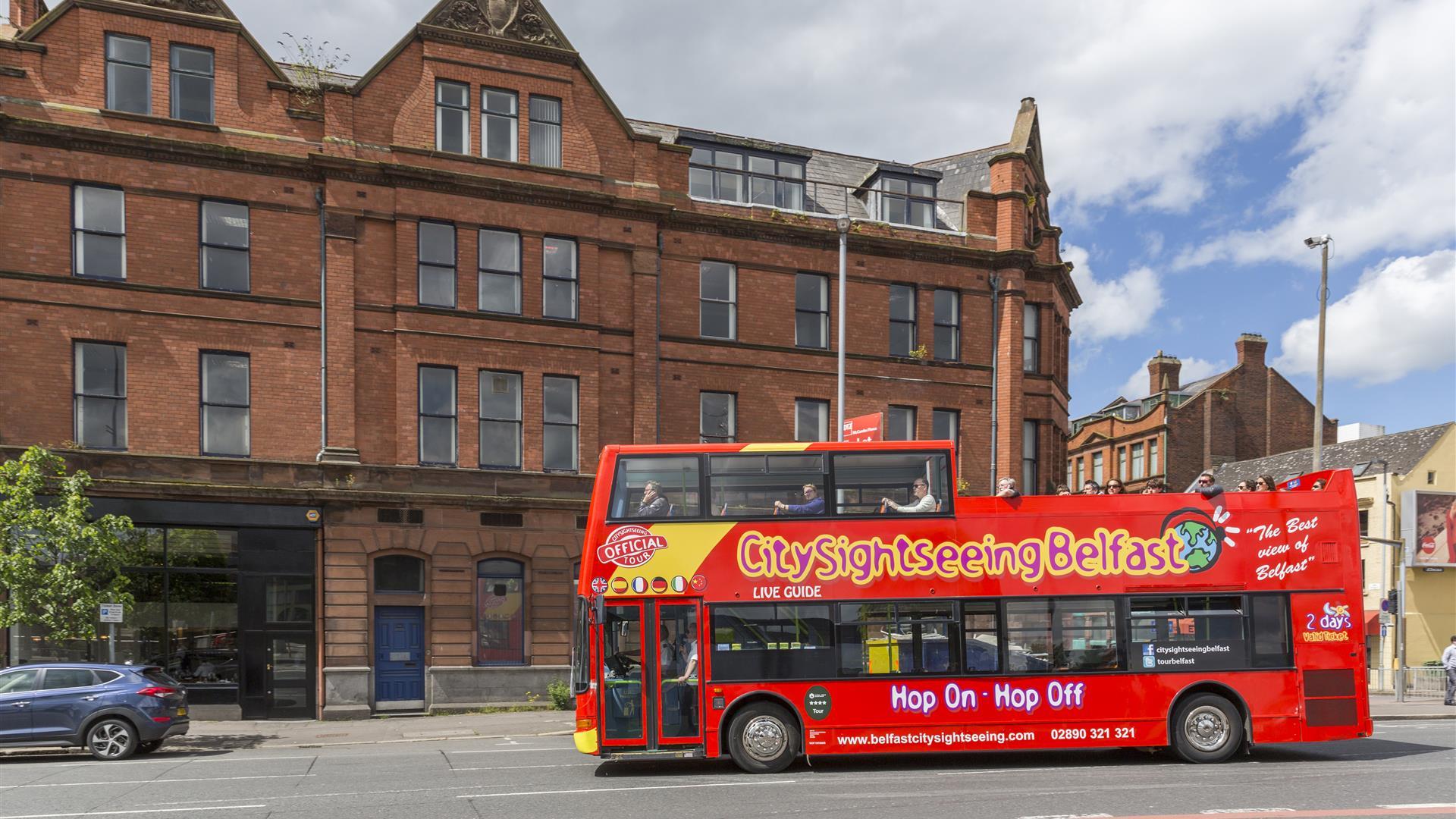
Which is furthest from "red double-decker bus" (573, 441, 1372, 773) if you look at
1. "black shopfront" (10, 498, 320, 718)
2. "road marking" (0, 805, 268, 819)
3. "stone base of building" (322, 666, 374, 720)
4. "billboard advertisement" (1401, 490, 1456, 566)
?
"billboard advertisement" (1401, 490, 1456, 566)

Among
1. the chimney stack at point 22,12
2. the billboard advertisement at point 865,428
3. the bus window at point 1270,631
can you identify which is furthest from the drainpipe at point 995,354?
the chimney stack at point 22,12

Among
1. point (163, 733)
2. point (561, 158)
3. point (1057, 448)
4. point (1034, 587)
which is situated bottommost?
point (163, 733)

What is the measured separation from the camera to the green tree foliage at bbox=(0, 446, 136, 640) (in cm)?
1781

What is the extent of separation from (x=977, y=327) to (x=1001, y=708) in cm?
1615

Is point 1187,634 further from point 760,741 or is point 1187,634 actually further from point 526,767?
point 526,767

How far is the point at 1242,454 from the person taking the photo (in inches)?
1964

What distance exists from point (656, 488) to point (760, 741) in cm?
344

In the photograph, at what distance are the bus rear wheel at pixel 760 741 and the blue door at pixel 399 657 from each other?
11.4m

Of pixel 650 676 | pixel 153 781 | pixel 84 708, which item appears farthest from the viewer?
pixel 84 708

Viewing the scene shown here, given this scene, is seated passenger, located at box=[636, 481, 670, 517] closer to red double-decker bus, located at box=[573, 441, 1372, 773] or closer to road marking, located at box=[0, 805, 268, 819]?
red double-decker bus, located at box=[573, 441, 1372, 773]

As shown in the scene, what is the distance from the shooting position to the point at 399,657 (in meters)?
22.6

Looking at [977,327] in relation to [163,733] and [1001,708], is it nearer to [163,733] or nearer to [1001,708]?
[1001,708]

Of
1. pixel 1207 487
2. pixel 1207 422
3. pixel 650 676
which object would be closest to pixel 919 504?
pixel 1207 487

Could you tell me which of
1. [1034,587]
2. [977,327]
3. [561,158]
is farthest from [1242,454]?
[1034,587]
